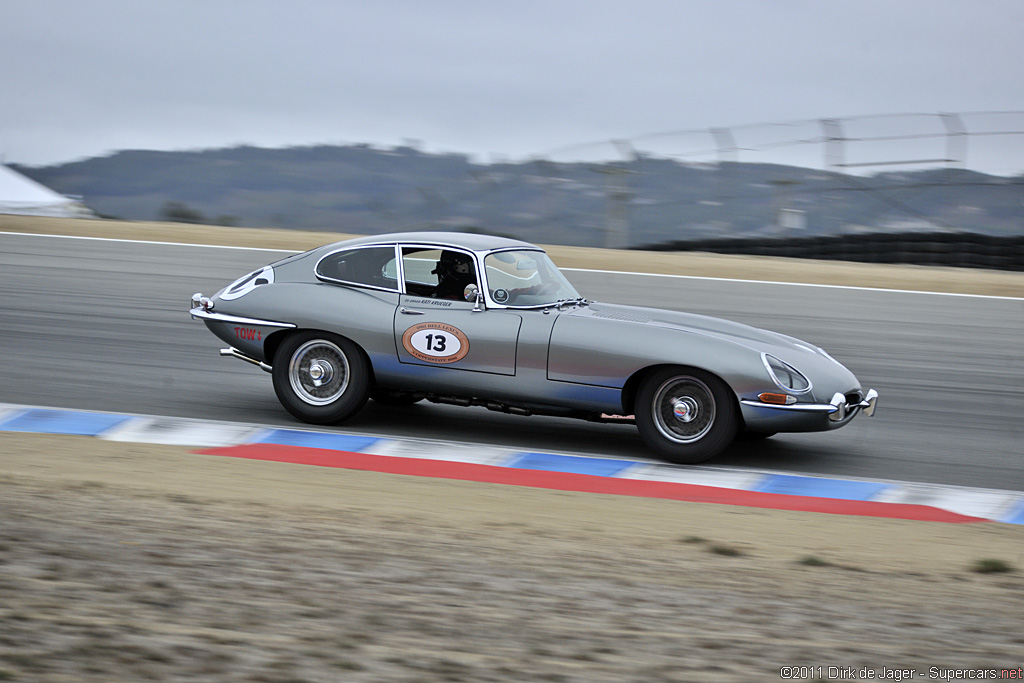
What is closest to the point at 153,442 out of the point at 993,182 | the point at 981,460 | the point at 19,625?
the point at 19,625

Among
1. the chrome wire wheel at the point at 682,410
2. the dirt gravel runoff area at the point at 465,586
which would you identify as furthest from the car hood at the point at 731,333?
the dirt gravel runoff area at the point at 465,586

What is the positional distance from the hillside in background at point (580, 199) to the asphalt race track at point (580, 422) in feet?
10.5

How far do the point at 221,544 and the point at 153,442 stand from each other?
8.43ft

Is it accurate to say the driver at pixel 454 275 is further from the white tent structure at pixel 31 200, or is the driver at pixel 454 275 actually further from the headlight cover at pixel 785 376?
the white tent structure at pixel 31 200

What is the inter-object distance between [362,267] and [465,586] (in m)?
3.57

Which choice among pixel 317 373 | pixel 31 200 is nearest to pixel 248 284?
pixel 317 373

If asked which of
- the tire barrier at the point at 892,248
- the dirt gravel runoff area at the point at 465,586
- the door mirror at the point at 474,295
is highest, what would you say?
the tire barrier at the point at 892,248

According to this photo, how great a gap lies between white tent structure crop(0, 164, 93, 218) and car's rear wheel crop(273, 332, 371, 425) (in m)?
15.8

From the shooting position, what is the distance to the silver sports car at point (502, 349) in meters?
6.02

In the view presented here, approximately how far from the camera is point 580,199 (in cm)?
1722

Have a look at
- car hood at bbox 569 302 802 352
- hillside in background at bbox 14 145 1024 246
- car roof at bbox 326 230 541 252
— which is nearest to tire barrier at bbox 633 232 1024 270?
hillside in background at bbox 14 145 1024 246

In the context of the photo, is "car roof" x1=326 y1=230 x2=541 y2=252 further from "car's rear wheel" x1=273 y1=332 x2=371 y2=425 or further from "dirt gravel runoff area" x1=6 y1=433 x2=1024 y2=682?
"dirt gravel runoff area" x1=6 y1=433 x2=1024 y2=682

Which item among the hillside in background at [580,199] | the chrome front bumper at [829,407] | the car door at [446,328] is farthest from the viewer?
the hillside in background at [580,199]

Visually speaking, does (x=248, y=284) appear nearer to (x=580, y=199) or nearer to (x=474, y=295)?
(x=474, y=295)
